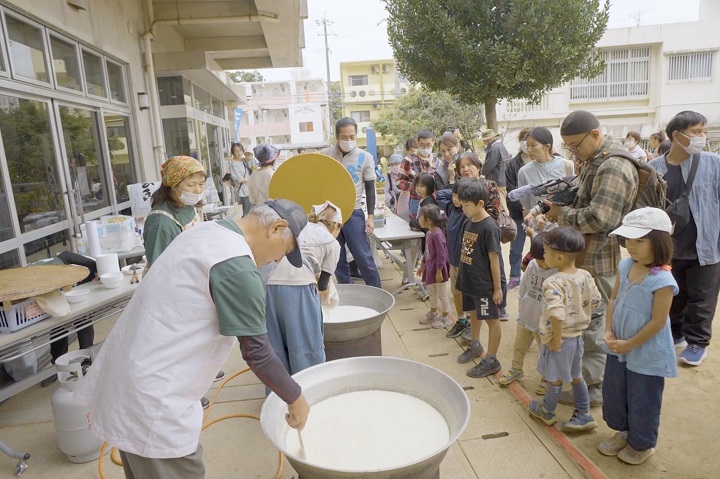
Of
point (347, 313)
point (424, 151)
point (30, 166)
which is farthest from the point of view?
point (424, 151)

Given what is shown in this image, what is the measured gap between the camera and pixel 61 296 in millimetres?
2559

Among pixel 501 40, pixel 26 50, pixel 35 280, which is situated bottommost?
pixel 35 280

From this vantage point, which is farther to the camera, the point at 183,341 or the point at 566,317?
the point at 566,317

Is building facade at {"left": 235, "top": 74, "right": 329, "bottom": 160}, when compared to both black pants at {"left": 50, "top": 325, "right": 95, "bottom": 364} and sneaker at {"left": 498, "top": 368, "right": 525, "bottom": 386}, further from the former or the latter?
sneaker at {"left": 498, "top": 368, "right": 525, "bottom": 386}

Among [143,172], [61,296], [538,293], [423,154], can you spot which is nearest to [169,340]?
[61,296]

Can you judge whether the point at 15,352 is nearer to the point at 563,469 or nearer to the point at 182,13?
the point at 563,469

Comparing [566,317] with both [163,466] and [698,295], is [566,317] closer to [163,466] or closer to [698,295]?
[698,295]

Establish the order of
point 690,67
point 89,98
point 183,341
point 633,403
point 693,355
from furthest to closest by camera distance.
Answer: point 690,67
point 89,98
point 693,355
point 633,403
point 183,341

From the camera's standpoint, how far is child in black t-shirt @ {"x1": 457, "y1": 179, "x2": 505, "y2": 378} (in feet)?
9.86

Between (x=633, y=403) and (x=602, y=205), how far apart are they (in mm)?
999

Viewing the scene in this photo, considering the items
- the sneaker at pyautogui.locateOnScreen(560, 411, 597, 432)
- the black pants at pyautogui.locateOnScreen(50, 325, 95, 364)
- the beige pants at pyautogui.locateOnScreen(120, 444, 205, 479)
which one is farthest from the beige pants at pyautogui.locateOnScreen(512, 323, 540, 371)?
the black pants at pyautogui.locateOnScreen(50, 325, 95, 364)

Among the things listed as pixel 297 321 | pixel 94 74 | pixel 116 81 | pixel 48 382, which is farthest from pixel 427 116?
pixel 297 321

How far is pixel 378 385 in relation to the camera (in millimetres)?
1978

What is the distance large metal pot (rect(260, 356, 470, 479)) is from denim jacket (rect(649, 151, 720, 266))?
2437mm
